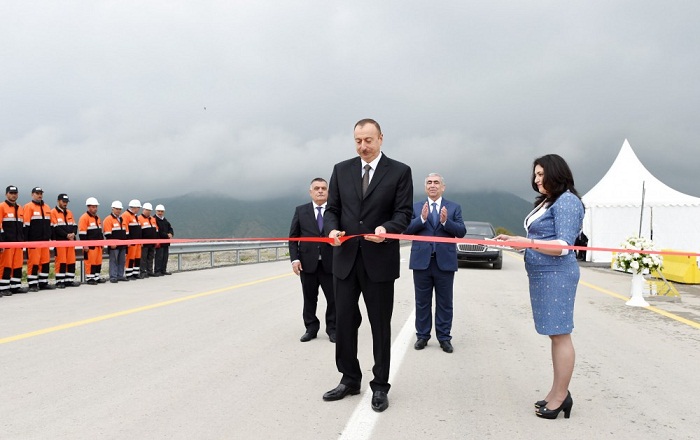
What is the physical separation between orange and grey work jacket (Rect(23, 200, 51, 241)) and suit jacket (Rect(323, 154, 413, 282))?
10.4 m

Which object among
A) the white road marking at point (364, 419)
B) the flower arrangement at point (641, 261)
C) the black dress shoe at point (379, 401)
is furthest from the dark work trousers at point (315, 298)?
the flower arrangement at point (641, 261)

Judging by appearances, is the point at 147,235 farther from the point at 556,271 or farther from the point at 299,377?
the point at 556,271

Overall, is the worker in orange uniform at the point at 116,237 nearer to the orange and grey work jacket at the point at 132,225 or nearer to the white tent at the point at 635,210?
the orange and grey work jacket at the point at 132,225

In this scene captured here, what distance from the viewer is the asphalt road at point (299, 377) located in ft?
12.1

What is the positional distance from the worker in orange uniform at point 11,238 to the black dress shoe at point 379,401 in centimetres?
1009

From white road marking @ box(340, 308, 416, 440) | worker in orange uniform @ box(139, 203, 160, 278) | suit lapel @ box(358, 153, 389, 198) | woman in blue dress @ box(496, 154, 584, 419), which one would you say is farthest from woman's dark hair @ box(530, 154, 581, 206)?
worker in orange uniform @ box(139, 203, 160, 278)

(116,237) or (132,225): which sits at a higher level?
(132,225)

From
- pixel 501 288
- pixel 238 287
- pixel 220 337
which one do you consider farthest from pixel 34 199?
pixel 501 288

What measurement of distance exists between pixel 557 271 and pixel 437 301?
2598mm

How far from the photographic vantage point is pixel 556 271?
3.92 m

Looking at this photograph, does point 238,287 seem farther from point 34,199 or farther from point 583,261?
point 583,261

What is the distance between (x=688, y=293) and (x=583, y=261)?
12264 millimetres

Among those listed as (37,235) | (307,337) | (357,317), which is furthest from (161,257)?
(357,317)

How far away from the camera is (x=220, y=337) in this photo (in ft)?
21.8
